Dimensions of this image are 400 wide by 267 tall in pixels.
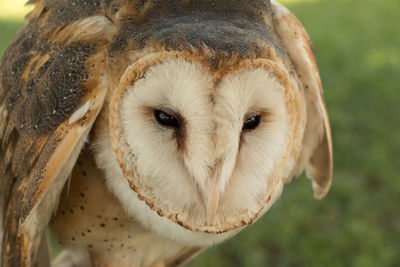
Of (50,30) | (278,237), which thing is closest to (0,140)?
(50,30)

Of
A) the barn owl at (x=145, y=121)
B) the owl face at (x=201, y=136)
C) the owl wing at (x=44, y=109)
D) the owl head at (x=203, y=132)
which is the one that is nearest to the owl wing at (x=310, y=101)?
the barn owl at (x=145, y=121)

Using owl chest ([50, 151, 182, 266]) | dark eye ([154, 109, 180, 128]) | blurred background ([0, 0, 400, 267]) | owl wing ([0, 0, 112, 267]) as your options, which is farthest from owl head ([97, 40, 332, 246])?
blurred background ([0, 0, 400, 267])

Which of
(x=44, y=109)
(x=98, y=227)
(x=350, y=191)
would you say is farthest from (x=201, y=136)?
(x=350, y=191)

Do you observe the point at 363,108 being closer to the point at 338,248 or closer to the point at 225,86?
the point at 338,248

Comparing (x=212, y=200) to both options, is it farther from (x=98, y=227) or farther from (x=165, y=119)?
(x=98, y=227)

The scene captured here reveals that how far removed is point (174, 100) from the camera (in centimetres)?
127

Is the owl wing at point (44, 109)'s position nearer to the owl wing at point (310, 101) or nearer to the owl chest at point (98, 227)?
the owl chest at point (98, 227)

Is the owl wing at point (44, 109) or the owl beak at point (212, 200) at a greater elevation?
the owl wing at point (44, 109)

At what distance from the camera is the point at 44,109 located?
155 cm

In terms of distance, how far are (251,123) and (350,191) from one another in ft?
7.63

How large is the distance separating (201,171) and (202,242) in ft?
1.61

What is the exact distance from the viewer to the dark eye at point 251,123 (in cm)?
134

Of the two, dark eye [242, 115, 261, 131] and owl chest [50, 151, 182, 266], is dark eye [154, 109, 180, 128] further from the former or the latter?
owl chest [50, 151, 182, 266]

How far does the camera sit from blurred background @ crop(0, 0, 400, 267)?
3.06m
